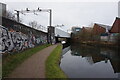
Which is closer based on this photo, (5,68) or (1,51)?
(5,68)

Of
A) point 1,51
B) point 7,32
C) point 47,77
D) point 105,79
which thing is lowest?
point 105,79

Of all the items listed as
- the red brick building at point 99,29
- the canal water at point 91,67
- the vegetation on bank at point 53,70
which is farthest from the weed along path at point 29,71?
the red brick building at point 99,29

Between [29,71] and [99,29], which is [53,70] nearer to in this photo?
[29,71]

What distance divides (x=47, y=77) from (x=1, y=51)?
13.8 feet

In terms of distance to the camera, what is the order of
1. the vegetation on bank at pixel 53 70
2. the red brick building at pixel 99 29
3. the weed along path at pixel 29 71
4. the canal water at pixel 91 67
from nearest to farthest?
the weed along path at pixel 29 71 → the vegetation on bank at pixel 53 70 → the canal water at pixel 91 67 → the red brick building at pixel 99 29

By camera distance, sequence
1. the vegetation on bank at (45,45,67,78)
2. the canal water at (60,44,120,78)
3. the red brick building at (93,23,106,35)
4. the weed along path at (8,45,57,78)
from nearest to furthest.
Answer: the weed along path at (8,45,57,78) → the vegetation on bank at (45,45,67,78) → the canal water at (60,44,120,78) → the red brick building at (93,23,106,35)

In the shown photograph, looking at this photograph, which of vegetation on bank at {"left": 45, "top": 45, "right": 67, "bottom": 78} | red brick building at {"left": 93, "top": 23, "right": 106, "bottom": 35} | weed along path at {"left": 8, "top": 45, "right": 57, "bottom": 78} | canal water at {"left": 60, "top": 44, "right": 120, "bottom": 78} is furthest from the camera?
red brick building at {"left": 93, "top": 23, "right": 106, "bottom": 35}

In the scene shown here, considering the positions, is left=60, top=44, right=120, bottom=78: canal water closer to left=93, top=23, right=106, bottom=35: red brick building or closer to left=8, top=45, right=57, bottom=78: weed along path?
left=8, top=45, right=57, bottom=78: weed along path

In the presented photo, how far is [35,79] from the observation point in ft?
19.6

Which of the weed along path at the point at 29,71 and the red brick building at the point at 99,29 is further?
the red brick building at the point at 99,29

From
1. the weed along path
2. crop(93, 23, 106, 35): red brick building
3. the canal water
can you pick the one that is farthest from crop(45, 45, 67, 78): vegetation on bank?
crop(93, 23, 106, 35): red brick building

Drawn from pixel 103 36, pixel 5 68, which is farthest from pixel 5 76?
pixel 103 36

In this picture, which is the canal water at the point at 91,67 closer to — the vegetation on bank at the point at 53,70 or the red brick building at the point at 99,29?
the vegetation on bank at the point at 53,70

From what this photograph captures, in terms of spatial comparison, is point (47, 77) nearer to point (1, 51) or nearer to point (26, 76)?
point (26, 76)
